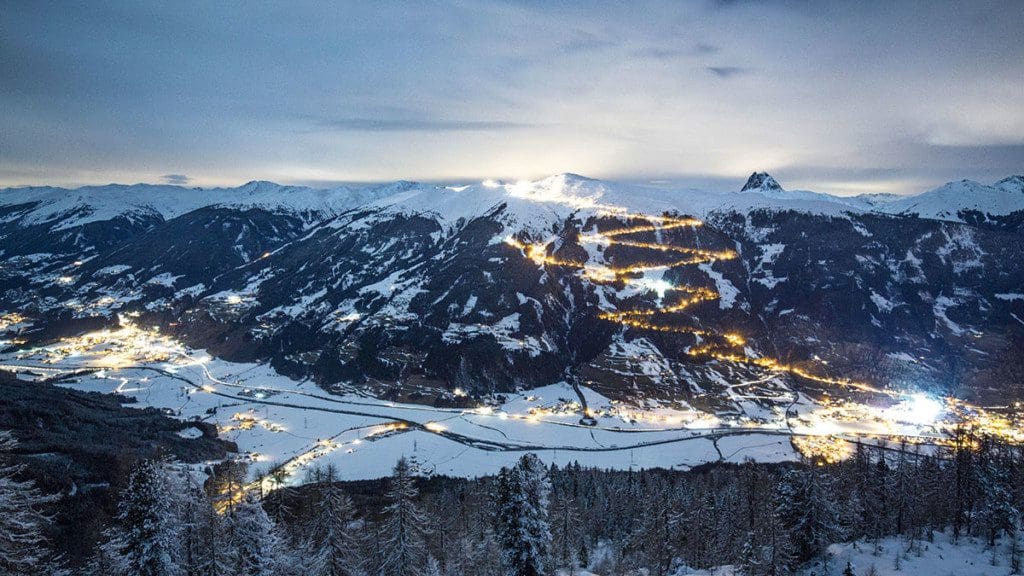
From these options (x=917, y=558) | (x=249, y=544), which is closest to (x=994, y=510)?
(x=917, y=558)

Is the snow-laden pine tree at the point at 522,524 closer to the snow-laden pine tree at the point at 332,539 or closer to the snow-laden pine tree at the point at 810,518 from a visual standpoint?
the snow-laden pine tree at the point at 332,539

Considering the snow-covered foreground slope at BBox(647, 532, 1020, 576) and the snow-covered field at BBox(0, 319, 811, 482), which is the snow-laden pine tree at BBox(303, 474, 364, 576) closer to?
the snow-covered foreground slope at BBox(647, 532, 1020, 576)

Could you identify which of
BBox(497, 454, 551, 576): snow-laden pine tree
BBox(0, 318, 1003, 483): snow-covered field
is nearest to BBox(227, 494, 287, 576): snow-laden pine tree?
BBox(497, 454, 551, 576): snow-laden pine tree

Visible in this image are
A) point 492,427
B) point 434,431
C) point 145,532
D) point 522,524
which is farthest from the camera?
point 492,427

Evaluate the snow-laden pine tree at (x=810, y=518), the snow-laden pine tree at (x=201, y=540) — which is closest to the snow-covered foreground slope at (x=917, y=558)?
the snow-laden pine tree at (x=810, y=518)

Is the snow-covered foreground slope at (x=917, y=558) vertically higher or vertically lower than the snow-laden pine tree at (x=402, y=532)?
lower

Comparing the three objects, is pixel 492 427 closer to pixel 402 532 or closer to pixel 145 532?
pixel 402 532
